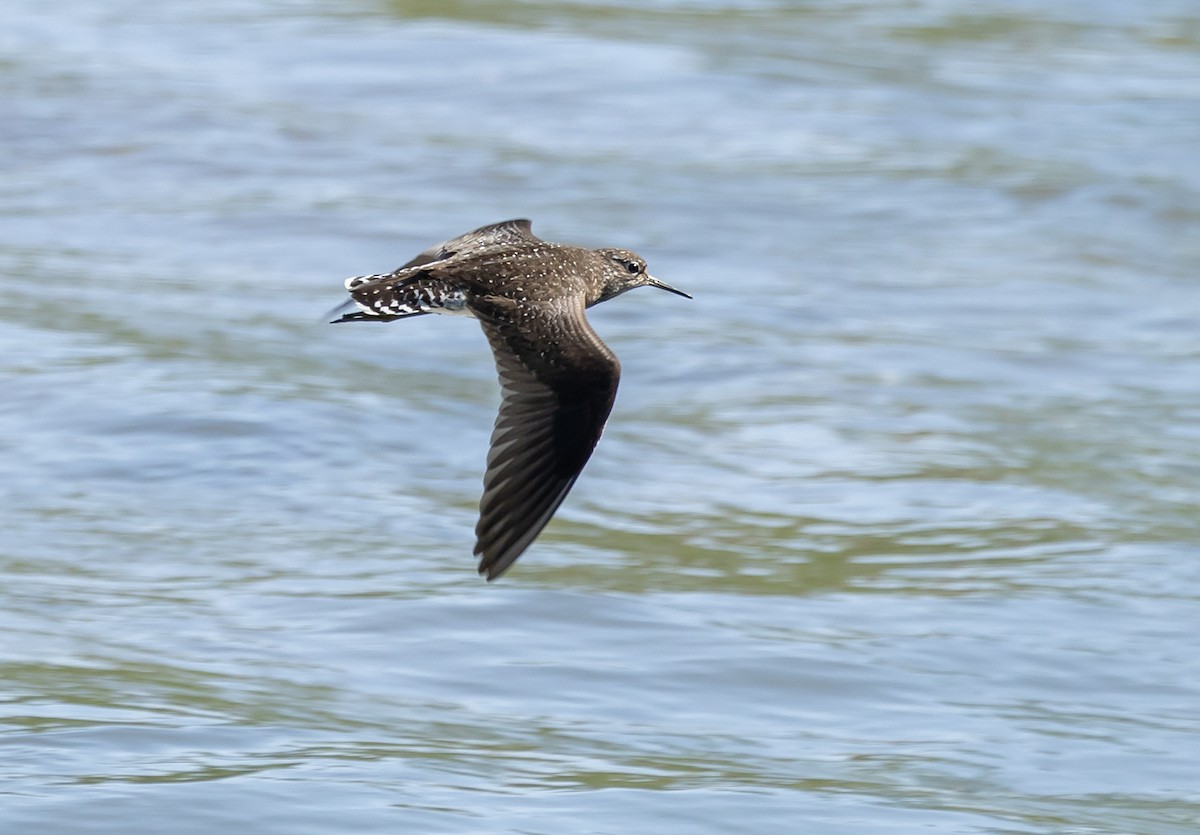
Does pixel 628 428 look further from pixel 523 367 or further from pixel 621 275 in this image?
pixel 523 367

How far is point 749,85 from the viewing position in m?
17.5


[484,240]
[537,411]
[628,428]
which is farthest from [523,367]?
[628,428]

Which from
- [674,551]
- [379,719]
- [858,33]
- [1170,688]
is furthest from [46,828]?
[858,33]

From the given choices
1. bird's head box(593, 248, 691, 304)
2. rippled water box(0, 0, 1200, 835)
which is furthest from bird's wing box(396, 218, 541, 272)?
rippled water box(0, 0, 1200, 835)

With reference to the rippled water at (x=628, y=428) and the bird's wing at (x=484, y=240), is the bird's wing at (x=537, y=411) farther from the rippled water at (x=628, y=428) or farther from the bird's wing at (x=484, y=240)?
the rippled water at (x=628, y=428)

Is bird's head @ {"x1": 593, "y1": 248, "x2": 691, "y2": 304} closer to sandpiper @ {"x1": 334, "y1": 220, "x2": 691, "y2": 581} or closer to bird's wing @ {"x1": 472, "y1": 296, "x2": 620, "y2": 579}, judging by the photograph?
sandpiper @ {"x1": 334, "y1": 220, "x2": 691, "y2": 581}

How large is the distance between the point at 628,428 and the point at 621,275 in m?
4.28

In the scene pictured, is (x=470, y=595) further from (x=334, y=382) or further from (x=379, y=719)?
(x=334, y=382)

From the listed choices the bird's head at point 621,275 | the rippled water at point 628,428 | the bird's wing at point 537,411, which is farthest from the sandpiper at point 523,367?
the rippled water at point 628,428

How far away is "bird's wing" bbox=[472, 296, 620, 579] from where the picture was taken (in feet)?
19.7

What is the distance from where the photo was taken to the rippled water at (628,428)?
7895 millimetres

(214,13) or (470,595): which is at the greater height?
(214,13)

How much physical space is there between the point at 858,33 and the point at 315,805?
42.5 ft

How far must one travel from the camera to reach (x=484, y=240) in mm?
7391
